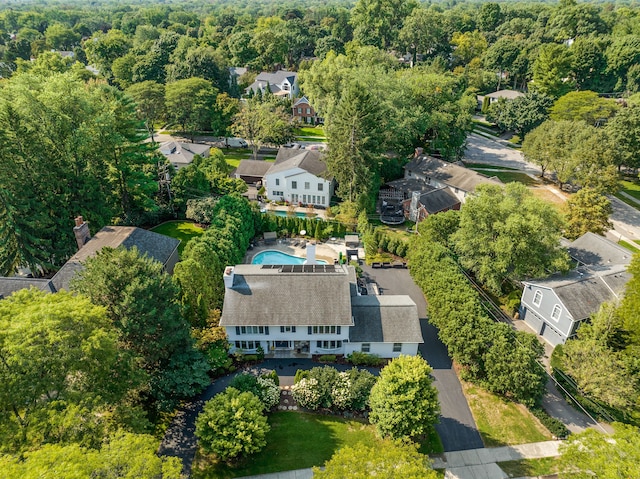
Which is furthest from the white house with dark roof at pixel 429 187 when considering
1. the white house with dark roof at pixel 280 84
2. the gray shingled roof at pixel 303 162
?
the white house with dark roof at pixel 280 84

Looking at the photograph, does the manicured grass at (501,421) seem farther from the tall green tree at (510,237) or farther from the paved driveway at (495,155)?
the paved driveway at (495,155)

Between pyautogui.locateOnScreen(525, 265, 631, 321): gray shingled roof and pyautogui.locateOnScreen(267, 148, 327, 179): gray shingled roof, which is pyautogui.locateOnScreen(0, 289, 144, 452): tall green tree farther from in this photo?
pyautogui.locateOnScreen(267, 148, 327, 179): gray shingled roof

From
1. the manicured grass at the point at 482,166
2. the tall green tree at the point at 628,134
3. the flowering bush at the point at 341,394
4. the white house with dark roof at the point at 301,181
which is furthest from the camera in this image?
the manicured grass at the point at 482,166

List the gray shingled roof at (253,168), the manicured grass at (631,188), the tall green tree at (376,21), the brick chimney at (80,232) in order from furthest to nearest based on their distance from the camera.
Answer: the tall green tree at (376,21), the manicured grass at (631,188), the gray shingled roof at (253,168), the brick chimney at (80,232)

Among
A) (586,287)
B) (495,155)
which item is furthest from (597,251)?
(495,155)

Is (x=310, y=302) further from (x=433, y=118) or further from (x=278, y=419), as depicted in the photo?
(x=433, y=118)
